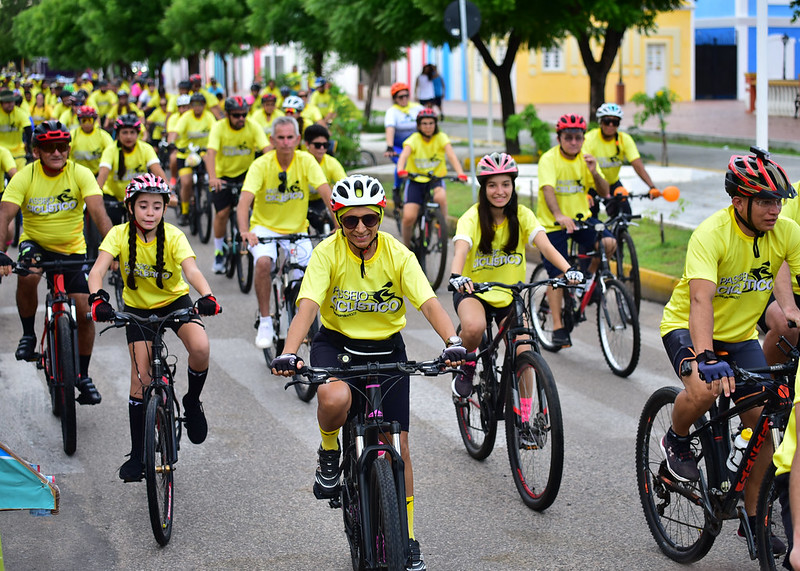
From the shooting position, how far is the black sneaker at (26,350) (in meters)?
8.85

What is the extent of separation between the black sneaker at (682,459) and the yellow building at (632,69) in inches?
1886

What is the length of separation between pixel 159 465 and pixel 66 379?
5.23ft

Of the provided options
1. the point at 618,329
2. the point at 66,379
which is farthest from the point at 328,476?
the point at 618,329

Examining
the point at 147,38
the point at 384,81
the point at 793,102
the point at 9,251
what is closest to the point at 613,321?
the point at 9,251

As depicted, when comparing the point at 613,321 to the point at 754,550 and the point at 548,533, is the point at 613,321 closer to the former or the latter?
the point at 548,533

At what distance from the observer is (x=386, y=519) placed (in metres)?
4.78

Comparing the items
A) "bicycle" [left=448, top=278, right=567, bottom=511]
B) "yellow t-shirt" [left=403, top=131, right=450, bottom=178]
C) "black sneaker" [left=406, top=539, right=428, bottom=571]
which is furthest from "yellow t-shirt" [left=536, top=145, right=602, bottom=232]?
"black sneaker" [left=406, top=539, right=428, bottom=571]

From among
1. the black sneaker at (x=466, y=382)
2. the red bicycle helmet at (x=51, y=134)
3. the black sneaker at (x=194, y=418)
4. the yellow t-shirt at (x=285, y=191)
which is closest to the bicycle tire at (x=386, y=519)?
the black sneaker at (x=194, y=418)

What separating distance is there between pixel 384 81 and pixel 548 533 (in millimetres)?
65099

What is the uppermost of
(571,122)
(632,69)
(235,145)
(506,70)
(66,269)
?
(632,69)

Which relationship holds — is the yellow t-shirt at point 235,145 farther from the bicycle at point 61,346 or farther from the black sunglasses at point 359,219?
the black sunglasses at point 359,219

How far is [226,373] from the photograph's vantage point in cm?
983

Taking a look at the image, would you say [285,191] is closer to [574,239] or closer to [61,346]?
[574,239]

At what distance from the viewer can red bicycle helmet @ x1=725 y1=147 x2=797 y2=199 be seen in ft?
17.1
